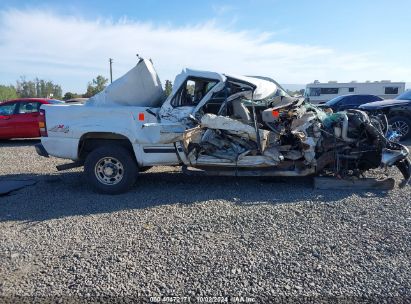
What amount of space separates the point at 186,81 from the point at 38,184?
3.26 m

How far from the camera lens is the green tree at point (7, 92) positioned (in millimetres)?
60319

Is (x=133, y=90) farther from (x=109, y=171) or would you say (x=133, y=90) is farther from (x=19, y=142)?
(x=19, y=142)

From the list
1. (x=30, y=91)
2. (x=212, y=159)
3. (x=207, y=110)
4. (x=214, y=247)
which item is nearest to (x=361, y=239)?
(x=214, y=247)

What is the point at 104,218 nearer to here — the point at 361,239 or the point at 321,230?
the point at 321,230

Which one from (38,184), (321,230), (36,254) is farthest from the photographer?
(38,184)

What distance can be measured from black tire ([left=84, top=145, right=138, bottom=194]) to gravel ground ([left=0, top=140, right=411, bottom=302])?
21 cm

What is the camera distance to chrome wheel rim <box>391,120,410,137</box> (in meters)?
11.0

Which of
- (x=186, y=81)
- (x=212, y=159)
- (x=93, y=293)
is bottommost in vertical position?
(x=93, y=293)

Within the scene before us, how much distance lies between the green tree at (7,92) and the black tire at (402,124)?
62389 mm

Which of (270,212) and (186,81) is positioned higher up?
(186,81)

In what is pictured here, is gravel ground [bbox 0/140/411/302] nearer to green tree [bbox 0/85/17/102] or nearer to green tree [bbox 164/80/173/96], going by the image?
green tree [bbox 164/80/173/96]

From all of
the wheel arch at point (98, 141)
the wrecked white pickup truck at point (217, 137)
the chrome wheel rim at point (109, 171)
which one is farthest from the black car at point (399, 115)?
the chrome wheel rim at point (109, 171)

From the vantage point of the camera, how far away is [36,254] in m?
3.62

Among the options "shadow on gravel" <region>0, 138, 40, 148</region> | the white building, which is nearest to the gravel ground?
"shadow on gravel" <region>0, 138, 40, 148</region>
